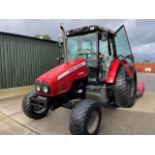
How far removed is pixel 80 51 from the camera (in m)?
3.30

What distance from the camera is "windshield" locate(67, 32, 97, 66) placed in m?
3.14

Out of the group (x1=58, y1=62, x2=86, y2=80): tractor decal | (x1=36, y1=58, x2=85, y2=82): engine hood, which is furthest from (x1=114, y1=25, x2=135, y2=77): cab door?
(x1=36, y1=58, x2=85, y2=82): engine hood

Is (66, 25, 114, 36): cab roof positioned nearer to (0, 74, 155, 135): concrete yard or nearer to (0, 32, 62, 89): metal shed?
(0, 74, 155, 135): concrete yard

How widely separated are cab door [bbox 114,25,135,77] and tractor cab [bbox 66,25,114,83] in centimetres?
38

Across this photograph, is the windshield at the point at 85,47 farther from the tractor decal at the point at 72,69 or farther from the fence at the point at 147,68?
the fence at the point at 147,68

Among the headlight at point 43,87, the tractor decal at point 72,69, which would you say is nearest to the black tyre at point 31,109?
the headlight at point 43,87

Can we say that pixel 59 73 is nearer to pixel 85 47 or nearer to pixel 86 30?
pixel 85 47

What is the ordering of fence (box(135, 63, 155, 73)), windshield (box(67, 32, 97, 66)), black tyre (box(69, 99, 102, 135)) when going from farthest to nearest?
1. fence (box(135, 63, 155, 73))
2. windshield (box(67, 32, 97, 66))
3. black tyre (box(69, 99, 102, 135))

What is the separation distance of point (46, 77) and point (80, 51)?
118 centimetres

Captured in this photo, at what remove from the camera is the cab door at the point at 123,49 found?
3.75 metres

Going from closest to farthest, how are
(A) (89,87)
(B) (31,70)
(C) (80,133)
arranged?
(C) (80,133), (A) (89,87), (B) (31,70)

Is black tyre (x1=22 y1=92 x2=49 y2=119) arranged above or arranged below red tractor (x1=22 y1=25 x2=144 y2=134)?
below
